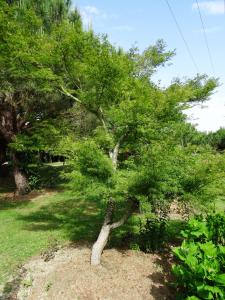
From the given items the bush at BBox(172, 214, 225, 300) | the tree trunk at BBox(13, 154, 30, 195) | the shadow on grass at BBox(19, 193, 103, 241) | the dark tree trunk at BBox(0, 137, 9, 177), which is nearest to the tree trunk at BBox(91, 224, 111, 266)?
the shadow on grass at BBox(19, 193, 103, 241)

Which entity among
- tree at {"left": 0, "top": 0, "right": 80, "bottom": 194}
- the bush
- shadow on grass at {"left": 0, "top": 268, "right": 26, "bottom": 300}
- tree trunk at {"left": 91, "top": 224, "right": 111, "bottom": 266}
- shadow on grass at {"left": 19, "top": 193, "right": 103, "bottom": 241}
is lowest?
shadow on grass at {"left": 0, "top": 268, "right": 26, "bottom": 300}

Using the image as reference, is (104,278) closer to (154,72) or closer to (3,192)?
(154,72)

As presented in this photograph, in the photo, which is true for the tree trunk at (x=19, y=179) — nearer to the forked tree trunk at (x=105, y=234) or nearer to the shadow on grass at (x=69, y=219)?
the shadow on grass at (x=69, y=219)

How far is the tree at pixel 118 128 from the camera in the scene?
21.0 feet

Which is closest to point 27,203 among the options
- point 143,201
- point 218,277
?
point 143,201

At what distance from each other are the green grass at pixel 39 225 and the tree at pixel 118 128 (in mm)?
1542

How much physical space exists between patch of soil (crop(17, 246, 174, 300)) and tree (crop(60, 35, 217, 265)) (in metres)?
0.44

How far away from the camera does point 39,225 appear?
10703 mm

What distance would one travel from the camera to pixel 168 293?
567cm

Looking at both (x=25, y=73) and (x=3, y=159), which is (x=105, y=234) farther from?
(x=3, y=159)

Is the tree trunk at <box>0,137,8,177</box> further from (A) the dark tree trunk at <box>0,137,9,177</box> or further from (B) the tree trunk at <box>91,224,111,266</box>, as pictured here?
(B) the tree trunk at <box>91,224,111,266</box>

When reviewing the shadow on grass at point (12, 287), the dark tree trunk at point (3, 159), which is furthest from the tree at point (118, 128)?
the dark tree trunk at point (3, 159)

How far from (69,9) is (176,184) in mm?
11974

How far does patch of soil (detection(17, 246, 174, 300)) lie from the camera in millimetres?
5584
